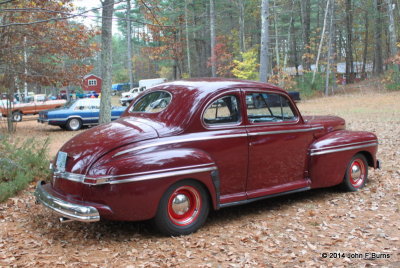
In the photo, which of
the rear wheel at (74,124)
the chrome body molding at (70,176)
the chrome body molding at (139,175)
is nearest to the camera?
the chrome body molding at (139,175)

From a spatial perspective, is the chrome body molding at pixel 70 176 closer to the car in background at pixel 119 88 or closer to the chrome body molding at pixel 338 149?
the chrome body molding at pixel 338 149

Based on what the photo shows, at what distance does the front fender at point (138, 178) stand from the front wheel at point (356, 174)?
2992mm

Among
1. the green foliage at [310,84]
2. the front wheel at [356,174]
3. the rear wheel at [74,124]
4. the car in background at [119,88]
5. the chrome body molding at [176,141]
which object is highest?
the car in background at [119,88]

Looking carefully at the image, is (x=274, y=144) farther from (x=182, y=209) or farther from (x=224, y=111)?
(x=182, y=209)

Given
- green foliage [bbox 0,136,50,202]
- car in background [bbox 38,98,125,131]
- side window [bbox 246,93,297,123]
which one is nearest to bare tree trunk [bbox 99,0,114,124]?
green foliage [bbox 0,136,50,202]

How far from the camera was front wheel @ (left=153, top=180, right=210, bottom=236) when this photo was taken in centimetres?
435

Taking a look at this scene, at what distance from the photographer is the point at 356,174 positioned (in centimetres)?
638

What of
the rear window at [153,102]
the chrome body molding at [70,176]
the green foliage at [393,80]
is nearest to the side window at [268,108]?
the rear window at [153,102]

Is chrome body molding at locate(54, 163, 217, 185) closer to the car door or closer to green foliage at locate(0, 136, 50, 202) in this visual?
the car door

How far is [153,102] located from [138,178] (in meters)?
1.53

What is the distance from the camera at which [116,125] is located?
5.00m

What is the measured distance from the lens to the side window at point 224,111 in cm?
498

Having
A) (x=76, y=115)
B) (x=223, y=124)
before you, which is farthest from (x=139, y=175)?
(x=76, y=115)

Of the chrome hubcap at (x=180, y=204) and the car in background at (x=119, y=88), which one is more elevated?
the car in background at (x=119, y=88)
